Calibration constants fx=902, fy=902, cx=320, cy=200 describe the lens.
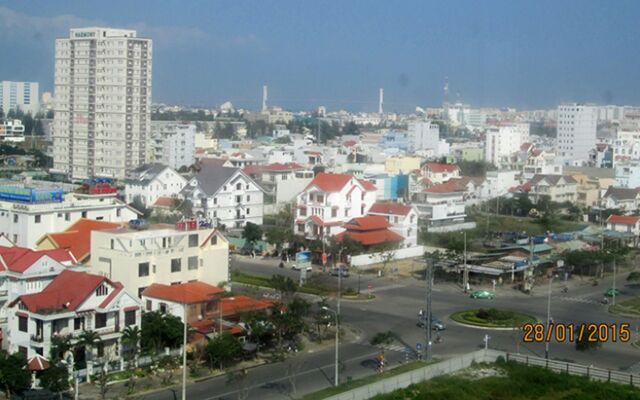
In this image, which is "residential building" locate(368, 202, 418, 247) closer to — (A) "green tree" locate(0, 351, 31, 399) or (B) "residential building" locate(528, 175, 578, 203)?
(B) "residential building" locate(528, 175, 578, 203)

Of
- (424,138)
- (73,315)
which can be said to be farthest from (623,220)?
(424,138)

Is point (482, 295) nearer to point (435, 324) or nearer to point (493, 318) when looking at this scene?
point (493, 318)

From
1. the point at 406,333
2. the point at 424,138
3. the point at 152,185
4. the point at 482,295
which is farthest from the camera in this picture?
the point at 424,138

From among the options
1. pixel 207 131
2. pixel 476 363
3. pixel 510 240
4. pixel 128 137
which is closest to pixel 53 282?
pixel 476 363

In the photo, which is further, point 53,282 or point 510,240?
point 510,240

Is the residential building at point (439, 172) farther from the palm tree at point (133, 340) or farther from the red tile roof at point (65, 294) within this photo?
the palm tree at point (133, 340)

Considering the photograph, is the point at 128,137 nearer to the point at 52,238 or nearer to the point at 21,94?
→ the point at 52,238
